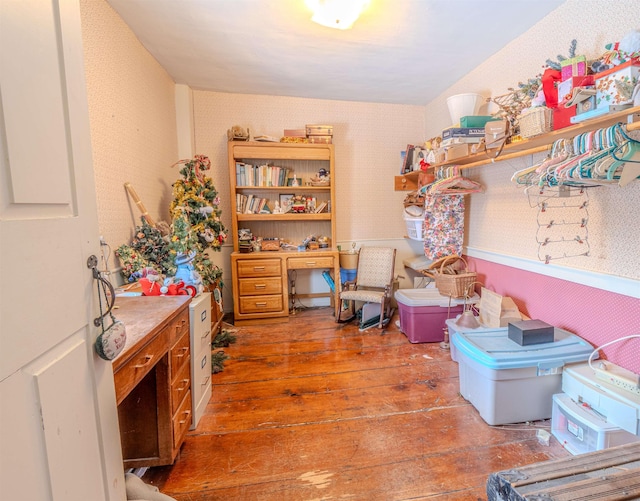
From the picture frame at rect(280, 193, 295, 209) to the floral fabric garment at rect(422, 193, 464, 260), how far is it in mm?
1563

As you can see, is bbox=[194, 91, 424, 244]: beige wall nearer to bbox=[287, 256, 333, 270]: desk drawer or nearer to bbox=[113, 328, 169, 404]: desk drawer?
bbox=[287, 256, 333, 270]: desk drawer

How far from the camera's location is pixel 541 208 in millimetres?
2160

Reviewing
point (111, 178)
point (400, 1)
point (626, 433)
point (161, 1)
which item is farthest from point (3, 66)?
point (626, 433)

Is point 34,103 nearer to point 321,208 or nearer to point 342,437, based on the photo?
point 342,437

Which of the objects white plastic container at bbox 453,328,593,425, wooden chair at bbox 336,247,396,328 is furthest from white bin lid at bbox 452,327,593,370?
wooden chair at bbox 336,247,396,328

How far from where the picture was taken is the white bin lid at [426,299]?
9.10 feet

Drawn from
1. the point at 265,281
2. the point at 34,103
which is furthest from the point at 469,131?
the point at 34,103

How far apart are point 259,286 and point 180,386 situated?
179cm

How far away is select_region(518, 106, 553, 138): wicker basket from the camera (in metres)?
1.73

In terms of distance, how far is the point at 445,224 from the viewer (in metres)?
2.97

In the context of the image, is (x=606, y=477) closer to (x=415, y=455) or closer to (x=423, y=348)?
(x=415, y=455)

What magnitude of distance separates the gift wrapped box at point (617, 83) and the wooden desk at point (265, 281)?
2.42 m

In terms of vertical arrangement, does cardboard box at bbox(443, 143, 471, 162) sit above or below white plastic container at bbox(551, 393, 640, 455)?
above

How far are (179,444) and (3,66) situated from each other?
64.3 inches
